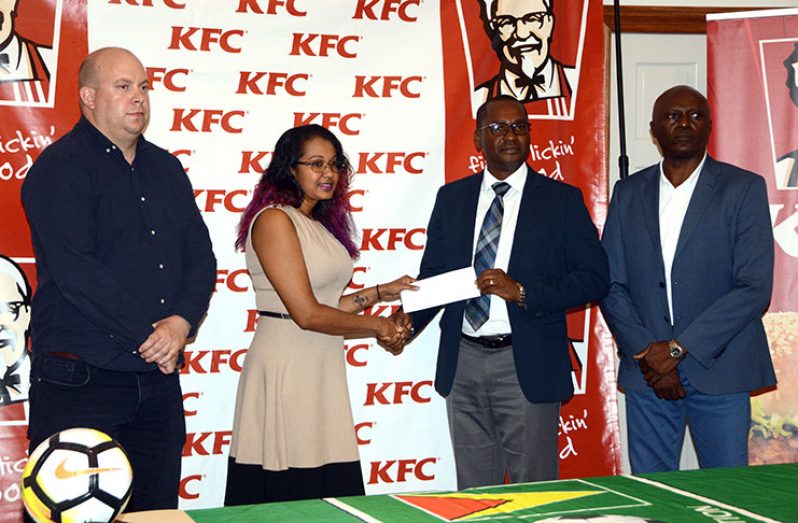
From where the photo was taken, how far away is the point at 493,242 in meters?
3.48

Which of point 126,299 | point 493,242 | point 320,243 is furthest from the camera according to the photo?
point 493,242

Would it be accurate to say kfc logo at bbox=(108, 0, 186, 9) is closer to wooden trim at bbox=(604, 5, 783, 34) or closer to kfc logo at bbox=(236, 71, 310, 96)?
kfc logo at bbox=(236, 71, 310, 96)

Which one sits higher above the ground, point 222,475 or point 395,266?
point 395,266

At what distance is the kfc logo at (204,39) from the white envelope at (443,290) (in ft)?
4.34

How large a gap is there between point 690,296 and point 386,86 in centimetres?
158

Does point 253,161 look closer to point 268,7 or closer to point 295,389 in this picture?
point 268,7

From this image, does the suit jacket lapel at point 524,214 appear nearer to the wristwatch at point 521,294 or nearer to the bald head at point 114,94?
the wristwatch at point 521,294

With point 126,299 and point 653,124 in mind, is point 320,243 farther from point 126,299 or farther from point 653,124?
point 653,124

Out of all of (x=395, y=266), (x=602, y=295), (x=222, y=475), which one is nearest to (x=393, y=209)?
(x=395, y=266)

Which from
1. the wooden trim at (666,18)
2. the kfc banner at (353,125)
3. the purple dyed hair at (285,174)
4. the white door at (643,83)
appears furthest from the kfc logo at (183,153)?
the wooden trim at (666,18)

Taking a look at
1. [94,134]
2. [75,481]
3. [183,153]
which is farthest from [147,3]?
[75,481]

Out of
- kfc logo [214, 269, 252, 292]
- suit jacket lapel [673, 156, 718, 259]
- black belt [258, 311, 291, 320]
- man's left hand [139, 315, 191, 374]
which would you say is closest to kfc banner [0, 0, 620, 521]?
kfc logo [214, 269, 252, 292]

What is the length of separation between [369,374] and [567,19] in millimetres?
1861

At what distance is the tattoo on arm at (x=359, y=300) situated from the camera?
3635 mm
